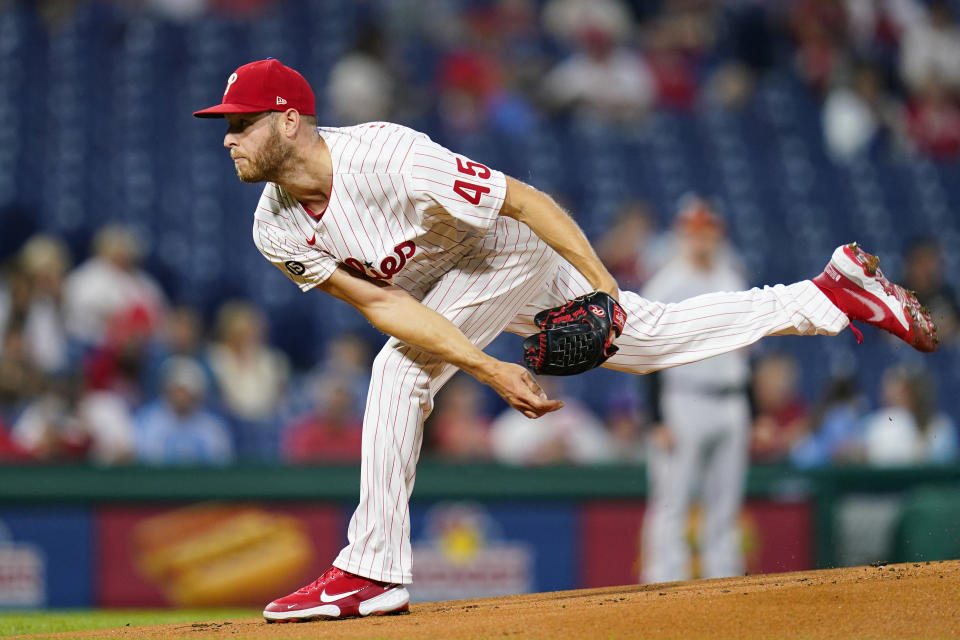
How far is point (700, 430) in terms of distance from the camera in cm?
Result: 702

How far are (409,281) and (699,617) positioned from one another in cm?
141

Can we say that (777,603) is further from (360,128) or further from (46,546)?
(46,546)

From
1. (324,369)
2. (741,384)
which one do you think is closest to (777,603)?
(741,384)

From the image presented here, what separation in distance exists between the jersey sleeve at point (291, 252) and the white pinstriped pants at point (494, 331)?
1.07 feet

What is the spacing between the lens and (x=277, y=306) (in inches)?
358

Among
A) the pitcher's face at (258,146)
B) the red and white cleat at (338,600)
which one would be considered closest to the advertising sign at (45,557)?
the red and white cleat at (338,600)

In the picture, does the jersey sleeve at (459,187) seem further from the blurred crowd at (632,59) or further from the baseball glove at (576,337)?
the blurred crowd at (632,59)

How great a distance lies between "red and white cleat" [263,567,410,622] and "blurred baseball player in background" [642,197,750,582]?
319 centimetres

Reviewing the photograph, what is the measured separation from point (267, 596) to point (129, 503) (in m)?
0.93

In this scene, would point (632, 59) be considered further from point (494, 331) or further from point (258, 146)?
point (258, 146)

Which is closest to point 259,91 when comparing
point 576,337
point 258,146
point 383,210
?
point 258,146

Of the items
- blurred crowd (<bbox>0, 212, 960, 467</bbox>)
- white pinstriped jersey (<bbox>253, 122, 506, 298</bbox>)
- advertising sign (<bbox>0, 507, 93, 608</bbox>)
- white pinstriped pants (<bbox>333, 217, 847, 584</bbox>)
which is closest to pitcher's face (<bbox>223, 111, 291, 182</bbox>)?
white pinstriped jersey (<bbox>253, 122, 506, 298</bbox>)

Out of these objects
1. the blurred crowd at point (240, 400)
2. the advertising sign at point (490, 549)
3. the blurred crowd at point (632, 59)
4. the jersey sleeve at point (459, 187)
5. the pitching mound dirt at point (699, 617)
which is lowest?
the advertising sign at point (490, 549)

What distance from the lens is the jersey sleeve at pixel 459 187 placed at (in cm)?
382
